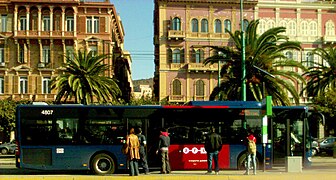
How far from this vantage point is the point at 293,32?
7131 centimetres

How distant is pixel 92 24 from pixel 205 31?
1336cm

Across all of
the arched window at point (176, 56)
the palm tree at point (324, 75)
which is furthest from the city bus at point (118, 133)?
the arched window at point (176, 56)

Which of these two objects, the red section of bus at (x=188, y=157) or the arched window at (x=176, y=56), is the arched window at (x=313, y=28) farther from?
the red section of bus at (x=188, y=157)

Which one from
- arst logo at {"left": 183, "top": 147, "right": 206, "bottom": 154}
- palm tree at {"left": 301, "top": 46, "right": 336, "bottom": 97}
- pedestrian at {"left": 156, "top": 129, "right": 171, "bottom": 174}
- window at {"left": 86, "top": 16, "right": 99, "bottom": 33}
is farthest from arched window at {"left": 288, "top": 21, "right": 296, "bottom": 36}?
pedestrian at {"left": 156, "top": 129, "right": 171, "bottom": 174}

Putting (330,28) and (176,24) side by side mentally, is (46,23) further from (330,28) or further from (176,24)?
(330,28)

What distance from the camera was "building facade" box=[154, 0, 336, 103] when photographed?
69.9m

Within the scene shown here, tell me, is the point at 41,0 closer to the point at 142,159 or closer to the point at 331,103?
the point at 331,103

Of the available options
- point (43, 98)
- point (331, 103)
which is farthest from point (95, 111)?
point (43, 98)

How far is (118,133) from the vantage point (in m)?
25.3

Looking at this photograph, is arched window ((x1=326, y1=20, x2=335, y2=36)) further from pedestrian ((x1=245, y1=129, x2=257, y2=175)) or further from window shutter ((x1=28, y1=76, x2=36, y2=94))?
pedestrian ((x1=245, y1=129, x2=257, y2=175))

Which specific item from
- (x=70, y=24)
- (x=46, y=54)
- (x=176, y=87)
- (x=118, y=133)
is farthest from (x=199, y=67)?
(x=118, y=133)

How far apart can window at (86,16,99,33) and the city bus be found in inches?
1727

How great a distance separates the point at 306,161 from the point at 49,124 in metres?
11.4

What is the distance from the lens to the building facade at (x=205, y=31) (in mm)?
69875
